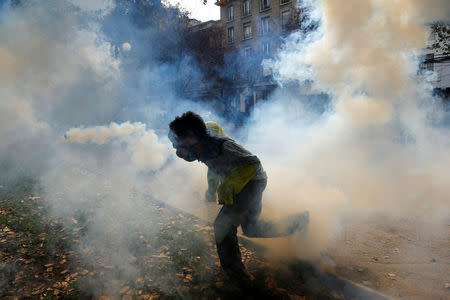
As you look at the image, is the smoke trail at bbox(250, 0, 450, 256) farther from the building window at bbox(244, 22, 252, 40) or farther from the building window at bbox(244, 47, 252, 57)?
the building window at bbox(244, 22, 252, 40)

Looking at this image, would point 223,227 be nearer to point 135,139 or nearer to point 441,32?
point 135,139

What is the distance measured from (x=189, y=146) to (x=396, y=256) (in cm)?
284

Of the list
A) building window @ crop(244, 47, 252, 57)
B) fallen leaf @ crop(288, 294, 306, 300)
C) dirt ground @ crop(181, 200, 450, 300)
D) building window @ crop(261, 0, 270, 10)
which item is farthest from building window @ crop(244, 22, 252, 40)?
fallen leaf @ crop(288, 294, 306, 300)

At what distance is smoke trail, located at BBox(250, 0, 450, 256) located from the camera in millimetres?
5293

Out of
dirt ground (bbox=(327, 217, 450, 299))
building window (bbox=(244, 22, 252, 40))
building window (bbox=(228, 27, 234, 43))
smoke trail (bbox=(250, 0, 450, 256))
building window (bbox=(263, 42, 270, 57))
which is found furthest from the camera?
building window (bbox=(228, 27, 234, 43))

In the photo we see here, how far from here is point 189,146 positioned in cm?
270

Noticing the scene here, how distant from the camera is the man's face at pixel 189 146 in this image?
2.65m

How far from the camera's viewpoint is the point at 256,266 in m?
3.37

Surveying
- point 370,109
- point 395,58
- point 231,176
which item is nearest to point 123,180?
point 231,176

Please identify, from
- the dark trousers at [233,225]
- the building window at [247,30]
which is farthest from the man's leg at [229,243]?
the building window at [247,30]

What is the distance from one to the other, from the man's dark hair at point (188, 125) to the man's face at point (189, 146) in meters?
0.04

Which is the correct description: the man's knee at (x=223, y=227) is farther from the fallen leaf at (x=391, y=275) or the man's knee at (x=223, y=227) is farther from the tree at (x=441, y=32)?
the tree at (x=441, y=32)

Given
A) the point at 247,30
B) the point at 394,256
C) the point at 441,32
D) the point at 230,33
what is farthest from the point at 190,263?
the point at 230,33

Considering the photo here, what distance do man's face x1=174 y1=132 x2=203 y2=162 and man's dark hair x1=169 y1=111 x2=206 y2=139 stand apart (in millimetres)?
39
